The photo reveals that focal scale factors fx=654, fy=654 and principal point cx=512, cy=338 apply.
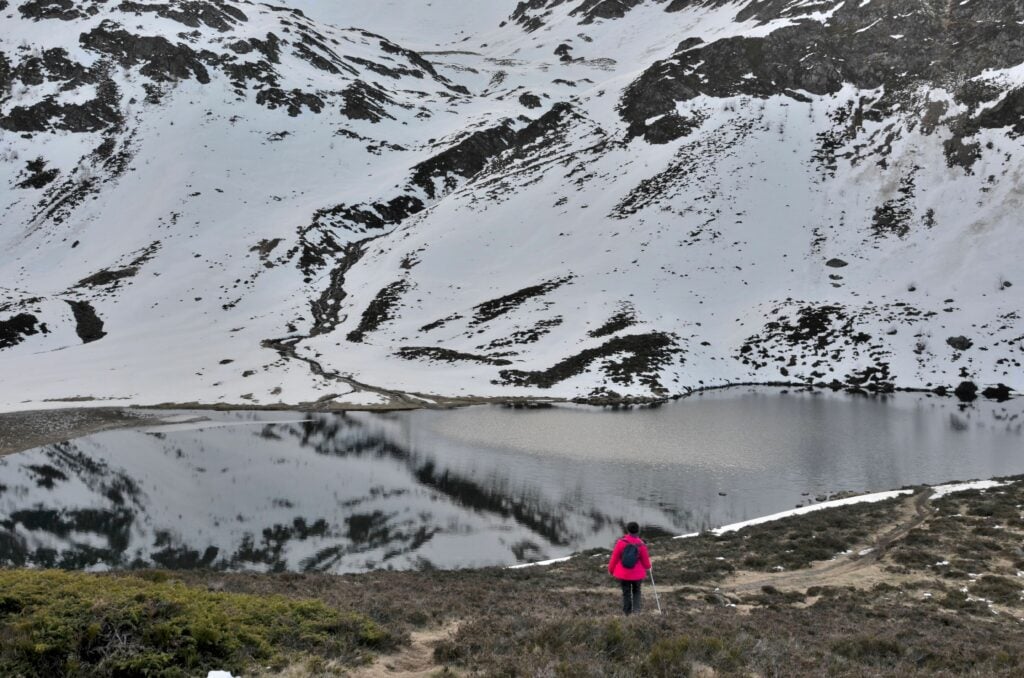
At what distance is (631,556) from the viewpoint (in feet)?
47.9

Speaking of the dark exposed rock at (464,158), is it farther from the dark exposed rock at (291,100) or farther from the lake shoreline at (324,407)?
the lake shoreline at (324,407)

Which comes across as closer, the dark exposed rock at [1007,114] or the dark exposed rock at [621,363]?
the dark exposed rock at [621,363]

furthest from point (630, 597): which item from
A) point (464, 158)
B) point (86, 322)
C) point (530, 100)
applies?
point (530, 100)

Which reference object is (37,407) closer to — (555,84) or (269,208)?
(269,208)

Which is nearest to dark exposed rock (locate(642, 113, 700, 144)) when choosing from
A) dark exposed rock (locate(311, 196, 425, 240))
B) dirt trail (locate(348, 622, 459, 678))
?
dark exposed rock (locate(311, 196, 425, 240))

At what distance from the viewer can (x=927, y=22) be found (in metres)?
109

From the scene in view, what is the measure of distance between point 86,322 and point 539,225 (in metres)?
67.6

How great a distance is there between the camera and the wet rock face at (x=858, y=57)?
10106 centimetres

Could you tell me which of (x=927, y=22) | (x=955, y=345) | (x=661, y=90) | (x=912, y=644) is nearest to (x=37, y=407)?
(x=912, y=644)

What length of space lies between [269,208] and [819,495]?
372ft

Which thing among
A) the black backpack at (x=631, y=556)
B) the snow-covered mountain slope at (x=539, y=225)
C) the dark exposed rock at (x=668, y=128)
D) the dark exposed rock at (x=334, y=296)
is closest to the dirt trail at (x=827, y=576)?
the black backpack at (x=631, y=556)

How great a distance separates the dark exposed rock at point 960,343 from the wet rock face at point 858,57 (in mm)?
41986

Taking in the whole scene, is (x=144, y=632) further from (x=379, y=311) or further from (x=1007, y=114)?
(x=1007, y=114)

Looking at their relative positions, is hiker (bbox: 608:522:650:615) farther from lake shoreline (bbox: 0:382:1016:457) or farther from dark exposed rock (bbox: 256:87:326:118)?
dark exposed rock (bbox: 256:87:326:118)
